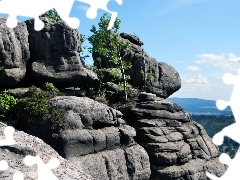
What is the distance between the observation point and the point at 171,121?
121 ft

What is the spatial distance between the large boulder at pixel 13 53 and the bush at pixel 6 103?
5.18ft

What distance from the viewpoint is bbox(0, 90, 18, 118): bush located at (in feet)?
92.5

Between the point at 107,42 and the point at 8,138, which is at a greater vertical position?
the point at 107,42

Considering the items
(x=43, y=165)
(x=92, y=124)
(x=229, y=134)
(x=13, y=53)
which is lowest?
(x=43, y=165)

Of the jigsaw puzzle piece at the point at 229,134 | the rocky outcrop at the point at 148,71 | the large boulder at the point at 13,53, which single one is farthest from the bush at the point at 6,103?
the rocky outcrop at the point at 148,71

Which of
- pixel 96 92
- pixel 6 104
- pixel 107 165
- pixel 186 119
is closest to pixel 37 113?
pixel 6 104

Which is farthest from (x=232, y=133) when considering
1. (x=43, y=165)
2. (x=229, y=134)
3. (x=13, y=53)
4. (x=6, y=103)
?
(x=13, y=53)

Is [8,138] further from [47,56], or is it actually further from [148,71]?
[148,71]

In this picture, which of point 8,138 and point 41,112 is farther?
point 41,112

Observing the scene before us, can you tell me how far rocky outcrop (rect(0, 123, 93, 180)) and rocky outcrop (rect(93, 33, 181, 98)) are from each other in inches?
1436

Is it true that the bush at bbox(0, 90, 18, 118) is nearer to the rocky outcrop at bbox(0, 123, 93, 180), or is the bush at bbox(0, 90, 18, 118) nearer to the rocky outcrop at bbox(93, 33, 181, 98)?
the rocky outcrop at bbox(0, 123, 93, 180)

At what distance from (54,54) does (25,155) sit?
23.9m

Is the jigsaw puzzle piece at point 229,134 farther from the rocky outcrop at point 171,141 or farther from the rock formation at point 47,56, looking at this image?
the rock formation at point 47,56

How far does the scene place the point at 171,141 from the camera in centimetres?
3553
